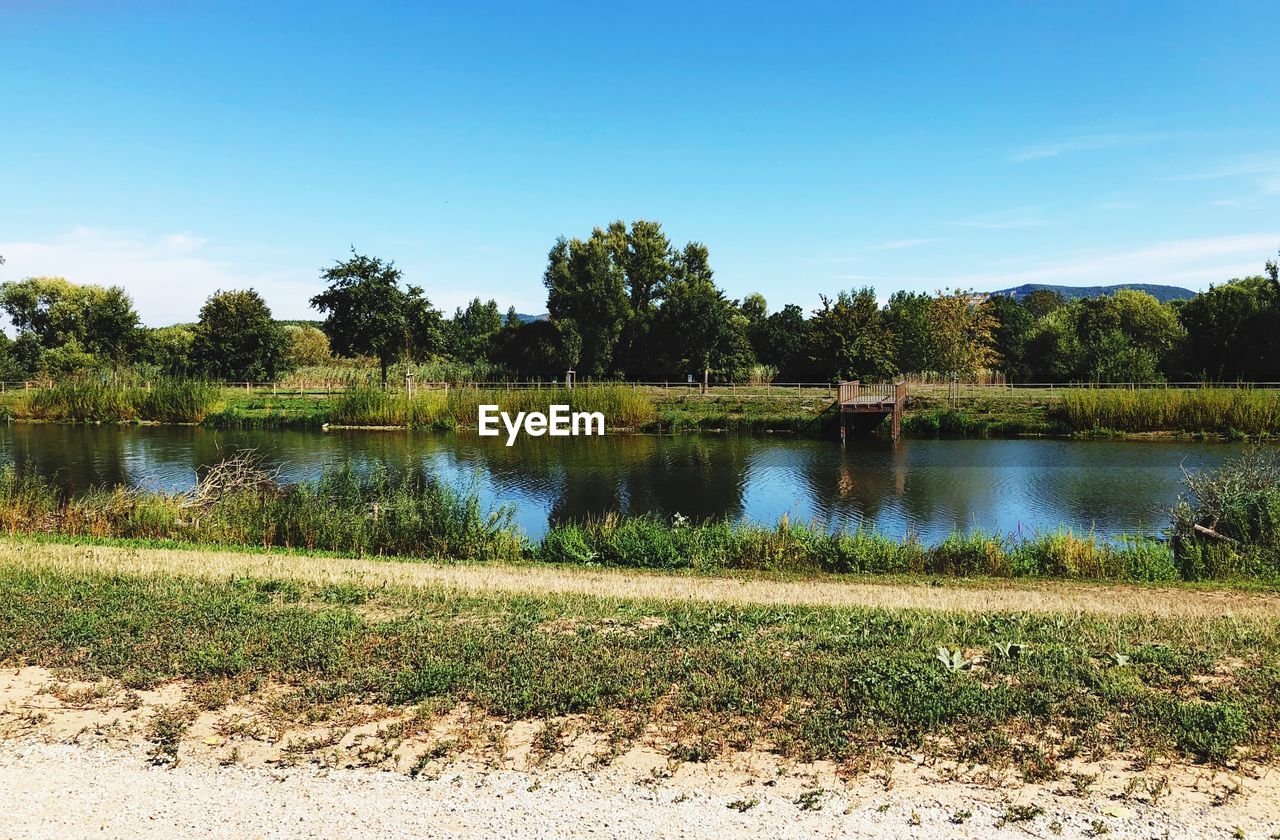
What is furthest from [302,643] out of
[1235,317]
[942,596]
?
[1235,317]

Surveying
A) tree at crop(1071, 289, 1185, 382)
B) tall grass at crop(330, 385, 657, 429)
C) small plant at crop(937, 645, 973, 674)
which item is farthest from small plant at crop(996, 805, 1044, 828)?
tree at crop(1071, 289, 1185, 382)

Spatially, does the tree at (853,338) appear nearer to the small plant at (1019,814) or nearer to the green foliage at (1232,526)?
the green foliage at (1232,526)

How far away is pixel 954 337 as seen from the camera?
5666cm

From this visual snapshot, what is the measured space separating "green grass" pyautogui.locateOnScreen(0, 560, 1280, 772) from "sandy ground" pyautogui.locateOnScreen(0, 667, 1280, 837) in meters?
0.32

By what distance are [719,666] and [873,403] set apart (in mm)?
32006

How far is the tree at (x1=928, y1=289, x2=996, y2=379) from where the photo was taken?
187ft

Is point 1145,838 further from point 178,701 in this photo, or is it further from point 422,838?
point 178,701

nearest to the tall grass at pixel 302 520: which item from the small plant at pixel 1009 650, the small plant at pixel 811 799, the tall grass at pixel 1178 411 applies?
the small plant at pixel 1009 650

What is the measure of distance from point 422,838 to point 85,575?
298 inches

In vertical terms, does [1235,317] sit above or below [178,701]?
above

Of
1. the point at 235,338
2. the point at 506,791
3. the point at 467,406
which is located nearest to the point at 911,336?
the point at 467,406

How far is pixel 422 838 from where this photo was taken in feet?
15.2

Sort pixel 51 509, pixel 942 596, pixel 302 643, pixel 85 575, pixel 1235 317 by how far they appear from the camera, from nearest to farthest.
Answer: pixel 302 643, pixel 85 575, pixel 942 596, pixel 51 509, pixel 1235 317

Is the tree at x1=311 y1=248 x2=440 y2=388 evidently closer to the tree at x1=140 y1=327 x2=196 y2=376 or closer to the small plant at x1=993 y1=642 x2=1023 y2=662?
the tree at x1=140 y1=327 x2=196 y2=376
